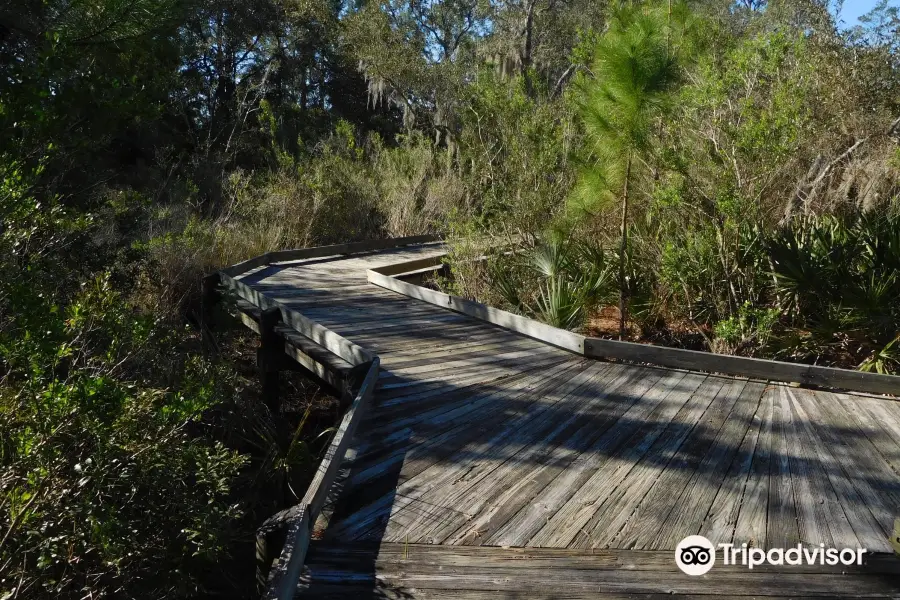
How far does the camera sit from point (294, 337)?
20.1 ft

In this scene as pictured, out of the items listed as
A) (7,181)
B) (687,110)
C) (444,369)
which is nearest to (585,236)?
(687,110)

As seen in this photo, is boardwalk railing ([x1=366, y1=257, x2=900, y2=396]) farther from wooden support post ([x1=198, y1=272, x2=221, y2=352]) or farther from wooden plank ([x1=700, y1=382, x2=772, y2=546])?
wooden support post ([x1=198, y1=272, x2=221, y2=352])

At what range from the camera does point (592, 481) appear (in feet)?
11.5

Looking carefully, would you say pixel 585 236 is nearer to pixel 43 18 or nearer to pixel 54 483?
pixel 43 18

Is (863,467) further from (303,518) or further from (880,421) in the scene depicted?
(303,518)

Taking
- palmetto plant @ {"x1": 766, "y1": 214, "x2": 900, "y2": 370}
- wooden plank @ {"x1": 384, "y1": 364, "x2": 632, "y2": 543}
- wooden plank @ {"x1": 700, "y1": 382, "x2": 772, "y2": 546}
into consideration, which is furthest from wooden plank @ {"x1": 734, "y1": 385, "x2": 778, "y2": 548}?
palmetto plant @ {"x1": 766, "y1": 214, "x2": 900, "y2": 370}

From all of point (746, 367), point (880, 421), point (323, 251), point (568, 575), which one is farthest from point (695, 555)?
point (323, 251)

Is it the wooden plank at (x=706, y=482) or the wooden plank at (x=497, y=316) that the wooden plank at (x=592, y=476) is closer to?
the wooden plank at (x=706, y=482)

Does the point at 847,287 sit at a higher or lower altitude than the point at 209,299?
higher

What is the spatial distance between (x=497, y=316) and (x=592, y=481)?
A: 3578mm

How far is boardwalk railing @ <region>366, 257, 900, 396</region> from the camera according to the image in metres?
4.96

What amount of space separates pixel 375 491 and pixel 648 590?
138 cm

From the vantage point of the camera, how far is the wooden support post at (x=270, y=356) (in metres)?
6.23

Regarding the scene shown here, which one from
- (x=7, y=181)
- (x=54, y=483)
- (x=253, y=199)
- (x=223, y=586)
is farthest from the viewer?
(x=253, y=199)
